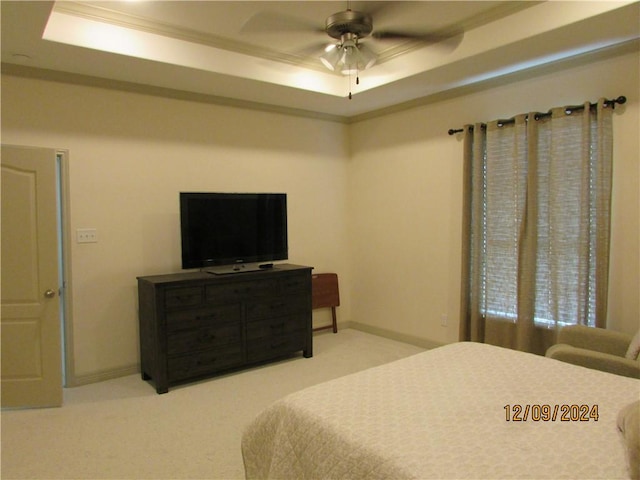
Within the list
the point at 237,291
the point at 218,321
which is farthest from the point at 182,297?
the point at 237,291

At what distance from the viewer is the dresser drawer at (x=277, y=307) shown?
4016mm

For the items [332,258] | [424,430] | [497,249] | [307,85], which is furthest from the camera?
[332,258]

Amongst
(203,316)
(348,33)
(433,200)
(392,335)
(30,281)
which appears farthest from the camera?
(392,335)

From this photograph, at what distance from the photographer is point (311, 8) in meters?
3.11

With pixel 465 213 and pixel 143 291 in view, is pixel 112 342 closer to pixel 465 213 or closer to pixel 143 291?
pixel 143 291

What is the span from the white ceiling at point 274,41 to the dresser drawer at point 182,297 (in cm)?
174

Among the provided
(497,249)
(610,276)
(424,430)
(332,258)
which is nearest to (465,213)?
(497,249)

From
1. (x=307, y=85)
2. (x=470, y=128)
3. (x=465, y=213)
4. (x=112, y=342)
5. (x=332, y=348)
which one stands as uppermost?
(x=307, y=85)

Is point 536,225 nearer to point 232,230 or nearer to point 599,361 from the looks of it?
point 599,361

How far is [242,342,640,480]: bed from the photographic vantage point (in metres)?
1.40

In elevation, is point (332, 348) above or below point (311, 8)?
below

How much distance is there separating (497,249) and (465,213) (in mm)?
430

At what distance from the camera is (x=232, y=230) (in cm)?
409

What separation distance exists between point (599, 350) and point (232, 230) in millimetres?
2955
